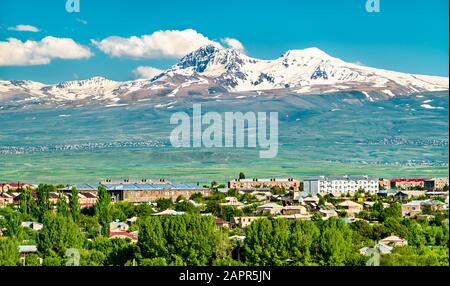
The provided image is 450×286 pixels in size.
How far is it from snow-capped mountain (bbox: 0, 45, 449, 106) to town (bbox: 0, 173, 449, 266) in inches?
1274

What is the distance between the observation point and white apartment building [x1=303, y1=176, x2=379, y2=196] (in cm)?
3098

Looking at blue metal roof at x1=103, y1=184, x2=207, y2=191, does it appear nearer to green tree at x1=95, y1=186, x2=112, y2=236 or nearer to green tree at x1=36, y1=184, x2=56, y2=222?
green tree at x1=36, y1=184, x2=56, y2=222

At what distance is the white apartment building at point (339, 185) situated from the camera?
3098cm

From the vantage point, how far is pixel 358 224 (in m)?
15.3

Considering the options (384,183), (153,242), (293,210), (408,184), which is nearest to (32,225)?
(293,210)

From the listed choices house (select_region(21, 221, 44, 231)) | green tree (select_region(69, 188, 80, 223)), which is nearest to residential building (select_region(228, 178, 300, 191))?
green tree (select_region(69, 188, 80, 223))

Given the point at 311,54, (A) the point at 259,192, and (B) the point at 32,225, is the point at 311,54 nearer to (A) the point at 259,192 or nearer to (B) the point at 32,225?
(A) the point at 259,192

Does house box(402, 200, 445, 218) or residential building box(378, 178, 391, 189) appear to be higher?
residential building box(378, 178, 391, 189)

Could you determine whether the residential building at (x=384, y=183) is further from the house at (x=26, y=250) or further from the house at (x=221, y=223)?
the house at (x=26, y=250)
